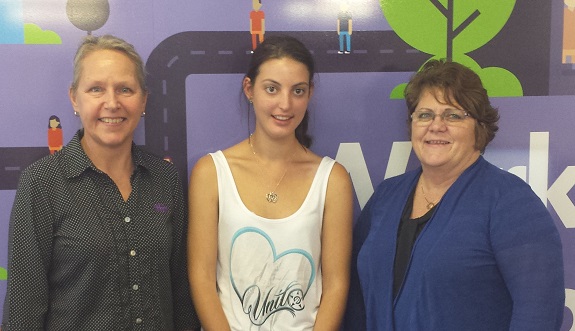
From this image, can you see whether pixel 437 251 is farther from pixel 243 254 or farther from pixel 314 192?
pixel 243 254

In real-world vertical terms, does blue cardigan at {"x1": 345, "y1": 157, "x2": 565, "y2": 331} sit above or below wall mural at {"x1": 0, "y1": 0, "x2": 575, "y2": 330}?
below

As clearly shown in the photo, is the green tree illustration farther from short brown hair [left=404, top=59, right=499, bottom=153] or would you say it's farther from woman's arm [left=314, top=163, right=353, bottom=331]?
woman's arm [left=314, top=163, right=353, bottom=331]

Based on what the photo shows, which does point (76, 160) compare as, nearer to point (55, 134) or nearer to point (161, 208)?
point (161, 208)

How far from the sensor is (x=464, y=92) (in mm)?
1817

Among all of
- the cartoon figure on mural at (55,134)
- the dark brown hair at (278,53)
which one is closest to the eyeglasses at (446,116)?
the dark brown hair at (278,53)

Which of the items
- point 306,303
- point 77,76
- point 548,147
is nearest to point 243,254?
point 306,303

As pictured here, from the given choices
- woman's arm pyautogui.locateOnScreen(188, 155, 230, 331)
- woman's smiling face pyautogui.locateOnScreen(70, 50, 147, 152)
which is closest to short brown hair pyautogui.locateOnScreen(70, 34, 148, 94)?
woman's smiling face pyautogui.locateOnScreen(70, 50, 147, 152)

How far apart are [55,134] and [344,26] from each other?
1.19 meters

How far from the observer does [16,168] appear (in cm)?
221

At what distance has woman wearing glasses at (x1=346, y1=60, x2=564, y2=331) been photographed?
5.38 feet

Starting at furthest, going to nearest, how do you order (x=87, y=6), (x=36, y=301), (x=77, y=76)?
1. (x=87, y=6)
2. (x=77, y=76)
3. (x=36, y=301)

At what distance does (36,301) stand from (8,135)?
2.50 ft

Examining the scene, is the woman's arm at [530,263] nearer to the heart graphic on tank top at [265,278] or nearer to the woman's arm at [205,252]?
the heart graphic on tank top at [265,278]

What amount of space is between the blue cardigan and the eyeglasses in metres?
0.17
